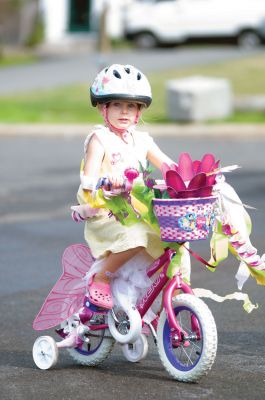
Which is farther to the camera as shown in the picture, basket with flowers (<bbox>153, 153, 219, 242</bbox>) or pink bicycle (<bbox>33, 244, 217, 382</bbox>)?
pink bicycle (<bbox>33, 244, 217, 382</bbox>)

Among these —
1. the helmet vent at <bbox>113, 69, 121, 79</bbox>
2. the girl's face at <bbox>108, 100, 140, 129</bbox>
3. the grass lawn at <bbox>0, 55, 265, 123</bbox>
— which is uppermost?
the helmet vent at <bbox>113, 69, 121, 79</bbox>

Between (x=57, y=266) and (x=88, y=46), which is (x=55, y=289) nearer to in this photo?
(x=57, y=266)

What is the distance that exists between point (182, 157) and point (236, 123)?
15463 millimetres

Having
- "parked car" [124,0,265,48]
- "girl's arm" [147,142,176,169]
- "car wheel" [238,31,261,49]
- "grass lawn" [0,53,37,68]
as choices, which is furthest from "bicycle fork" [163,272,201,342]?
"car wheel" [238,31,261,49]

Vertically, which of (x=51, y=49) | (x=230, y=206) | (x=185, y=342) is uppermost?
(x=230, y=206)

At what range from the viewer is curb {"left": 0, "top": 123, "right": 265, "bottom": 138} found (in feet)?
66.8

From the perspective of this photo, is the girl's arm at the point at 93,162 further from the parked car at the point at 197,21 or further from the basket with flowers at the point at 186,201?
the parked car at the point at 197,21

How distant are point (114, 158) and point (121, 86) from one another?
14.3 inches

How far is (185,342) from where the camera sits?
6191 millimetres

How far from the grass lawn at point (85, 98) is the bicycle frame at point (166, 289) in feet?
48.2

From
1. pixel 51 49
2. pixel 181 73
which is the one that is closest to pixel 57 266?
pixel 181 73

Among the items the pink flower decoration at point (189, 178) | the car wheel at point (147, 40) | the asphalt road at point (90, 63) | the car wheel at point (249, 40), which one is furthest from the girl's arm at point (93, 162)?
the car wheel at point (147, 40)

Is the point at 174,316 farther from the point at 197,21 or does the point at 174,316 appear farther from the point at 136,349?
the point at 197,21

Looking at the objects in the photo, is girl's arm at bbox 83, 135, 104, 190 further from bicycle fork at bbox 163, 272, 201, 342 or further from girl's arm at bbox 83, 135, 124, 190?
bicycle fork at bbox 163, 272, 201, 342
